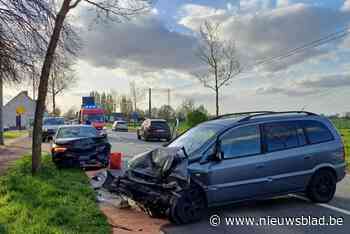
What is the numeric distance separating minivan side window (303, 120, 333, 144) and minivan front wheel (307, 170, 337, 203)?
636mm

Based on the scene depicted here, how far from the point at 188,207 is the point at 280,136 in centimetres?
237

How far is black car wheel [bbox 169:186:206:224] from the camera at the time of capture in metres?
6.41

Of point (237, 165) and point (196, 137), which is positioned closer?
point (237, 165)

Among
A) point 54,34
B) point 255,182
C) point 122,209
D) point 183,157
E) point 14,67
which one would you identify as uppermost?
point 54,34

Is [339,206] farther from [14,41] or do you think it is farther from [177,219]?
[14,41]

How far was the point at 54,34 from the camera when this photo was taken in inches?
447

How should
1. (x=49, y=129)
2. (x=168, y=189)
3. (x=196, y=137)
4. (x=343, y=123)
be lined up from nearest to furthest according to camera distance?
(x=168, y=189) → (x=196, y=137) → (x=49, y=129) → (x=343, y=123)

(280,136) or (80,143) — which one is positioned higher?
(280,136)

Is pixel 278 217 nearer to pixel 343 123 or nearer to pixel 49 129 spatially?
pixel 49 129

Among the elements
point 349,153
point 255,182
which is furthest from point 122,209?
point 349,153

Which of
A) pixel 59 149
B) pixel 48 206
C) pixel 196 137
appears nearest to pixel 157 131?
pixel 59 149

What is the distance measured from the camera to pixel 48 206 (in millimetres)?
7109

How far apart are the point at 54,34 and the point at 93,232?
7.19m

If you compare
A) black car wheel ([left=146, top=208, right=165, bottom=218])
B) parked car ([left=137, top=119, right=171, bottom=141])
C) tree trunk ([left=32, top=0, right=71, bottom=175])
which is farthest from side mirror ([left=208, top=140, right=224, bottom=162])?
parked car ([left=137, top=119, right=171, bottom=141])
